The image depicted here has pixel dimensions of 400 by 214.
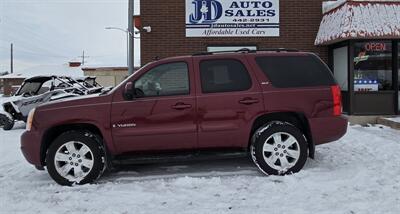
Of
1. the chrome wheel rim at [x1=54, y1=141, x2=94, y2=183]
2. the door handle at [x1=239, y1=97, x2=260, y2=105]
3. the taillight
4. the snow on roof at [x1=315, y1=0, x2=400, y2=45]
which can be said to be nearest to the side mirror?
the chrome wheel rim at [x1=54, y1=141, x2=94, y2=183]

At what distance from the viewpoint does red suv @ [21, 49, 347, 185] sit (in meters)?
6.41

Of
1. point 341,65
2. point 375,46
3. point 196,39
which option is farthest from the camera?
point 196,39

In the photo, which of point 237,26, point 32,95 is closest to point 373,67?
point 237,26

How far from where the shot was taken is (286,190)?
231 inches

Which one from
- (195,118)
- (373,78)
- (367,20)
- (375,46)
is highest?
(367,20)

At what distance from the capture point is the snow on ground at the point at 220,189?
5.27 meters

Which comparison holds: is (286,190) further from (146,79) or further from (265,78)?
(146,79)

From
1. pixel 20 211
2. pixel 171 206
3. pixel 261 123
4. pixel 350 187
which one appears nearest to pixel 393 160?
pixel 350 187

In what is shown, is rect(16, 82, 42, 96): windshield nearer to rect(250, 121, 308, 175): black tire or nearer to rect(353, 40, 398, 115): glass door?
rect(353, 40, 398, 115): glass door

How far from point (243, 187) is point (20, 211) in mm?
2783

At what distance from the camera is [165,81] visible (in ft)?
21.7

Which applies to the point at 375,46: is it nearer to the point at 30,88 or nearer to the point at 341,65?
the point at 341,65

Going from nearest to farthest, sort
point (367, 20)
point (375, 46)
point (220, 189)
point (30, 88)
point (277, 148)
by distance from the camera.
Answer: point (220, 189) < point (277, 148) < point (367, 20) < point (375, 46) < point (30, 88)

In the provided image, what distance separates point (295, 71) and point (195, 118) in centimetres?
168
